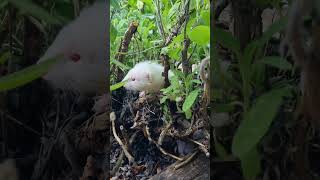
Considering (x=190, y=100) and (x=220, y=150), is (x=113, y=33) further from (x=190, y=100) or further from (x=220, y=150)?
(x=220, y=150)

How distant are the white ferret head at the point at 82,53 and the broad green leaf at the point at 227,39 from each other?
0.84 ft

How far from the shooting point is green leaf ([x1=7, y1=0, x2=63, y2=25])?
93cm

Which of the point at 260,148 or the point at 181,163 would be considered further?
the point at 181,163

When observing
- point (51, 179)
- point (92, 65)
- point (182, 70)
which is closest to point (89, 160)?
point (51, 179)

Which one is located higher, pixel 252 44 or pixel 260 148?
pixel 252 44

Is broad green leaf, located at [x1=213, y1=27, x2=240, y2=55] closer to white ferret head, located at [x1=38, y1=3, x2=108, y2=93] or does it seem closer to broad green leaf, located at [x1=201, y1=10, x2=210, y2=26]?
broad green leaf, located at [x1=201, y1=10, x2=210, y2=26]

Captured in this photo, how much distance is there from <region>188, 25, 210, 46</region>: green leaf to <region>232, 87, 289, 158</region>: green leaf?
22cm

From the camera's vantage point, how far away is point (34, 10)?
3.05ft

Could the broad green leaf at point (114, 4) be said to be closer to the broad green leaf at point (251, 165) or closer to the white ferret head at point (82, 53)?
the white ferret head at point (82, 53)

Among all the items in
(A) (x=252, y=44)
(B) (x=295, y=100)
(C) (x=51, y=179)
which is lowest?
(C) (x=51, y=179)

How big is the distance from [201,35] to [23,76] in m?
0.41

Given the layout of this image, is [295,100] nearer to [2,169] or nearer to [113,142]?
[113,142]

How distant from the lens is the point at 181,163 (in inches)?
42.9

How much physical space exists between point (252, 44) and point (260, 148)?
0.73 ft
